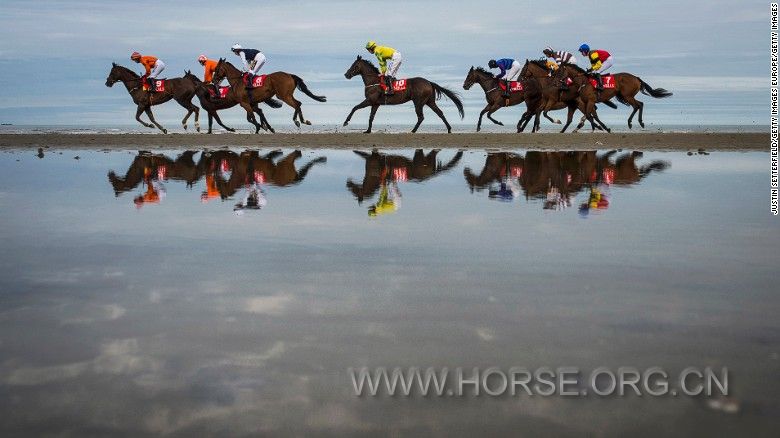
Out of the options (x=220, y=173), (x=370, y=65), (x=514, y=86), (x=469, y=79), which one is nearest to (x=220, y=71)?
(x=370, y=65)

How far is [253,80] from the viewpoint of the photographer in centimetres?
3039

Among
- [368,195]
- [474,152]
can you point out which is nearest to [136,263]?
[368,195]

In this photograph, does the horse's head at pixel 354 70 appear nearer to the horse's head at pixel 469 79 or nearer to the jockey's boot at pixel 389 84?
the jockey's boot at pixel 389 84

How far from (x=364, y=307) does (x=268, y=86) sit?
2582 cm

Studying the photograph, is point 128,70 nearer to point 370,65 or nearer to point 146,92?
point 146,92

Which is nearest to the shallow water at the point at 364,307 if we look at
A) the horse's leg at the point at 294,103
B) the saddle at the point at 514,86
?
the horse's leg at the point at 294,103

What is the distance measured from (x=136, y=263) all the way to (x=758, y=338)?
15.2ft

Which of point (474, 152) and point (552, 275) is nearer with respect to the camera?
point (552, 275)

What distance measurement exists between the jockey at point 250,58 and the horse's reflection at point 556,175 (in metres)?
10.2

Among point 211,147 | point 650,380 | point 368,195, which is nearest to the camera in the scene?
point 650,380

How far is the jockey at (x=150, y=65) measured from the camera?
31422 millimetres

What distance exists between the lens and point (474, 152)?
84.6ft

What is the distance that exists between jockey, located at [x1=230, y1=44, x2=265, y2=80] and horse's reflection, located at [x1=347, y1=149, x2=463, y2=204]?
650 cm

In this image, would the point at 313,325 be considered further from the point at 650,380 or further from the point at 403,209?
the point at 403,209
